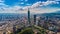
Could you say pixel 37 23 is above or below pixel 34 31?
above

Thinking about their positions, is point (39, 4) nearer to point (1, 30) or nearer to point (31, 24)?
point (31, 24)

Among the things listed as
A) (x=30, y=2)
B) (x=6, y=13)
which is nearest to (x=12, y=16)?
(x=6, y=13)

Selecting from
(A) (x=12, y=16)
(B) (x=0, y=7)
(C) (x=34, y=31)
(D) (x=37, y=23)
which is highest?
(B) (x=0, y=7)

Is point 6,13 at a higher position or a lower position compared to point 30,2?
lower

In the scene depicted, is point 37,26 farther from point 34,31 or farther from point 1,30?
point 1,30

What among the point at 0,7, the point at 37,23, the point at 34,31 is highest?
the point at 0,7

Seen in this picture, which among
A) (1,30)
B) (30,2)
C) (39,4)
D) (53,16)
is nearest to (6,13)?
(1,30)
